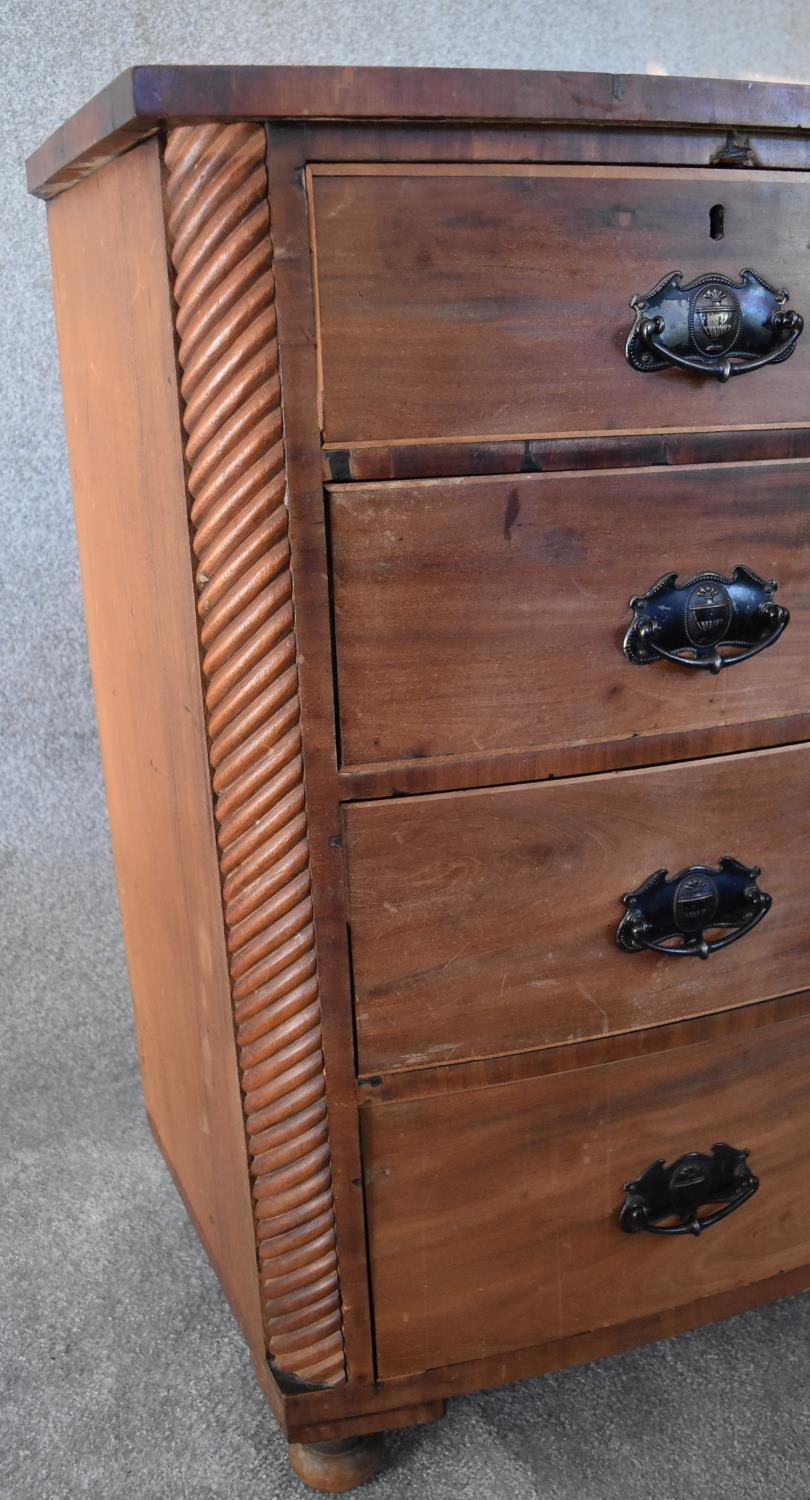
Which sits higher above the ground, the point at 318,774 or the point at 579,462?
the point at 579,462

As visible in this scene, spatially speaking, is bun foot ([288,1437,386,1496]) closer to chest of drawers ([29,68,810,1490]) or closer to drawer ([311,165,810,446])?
chest of drawers ([29,68,810,1490])

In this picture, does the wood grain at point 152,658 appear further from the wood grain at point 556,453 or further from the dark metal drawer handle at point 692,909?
the dark metal drawer handle at point 692,909

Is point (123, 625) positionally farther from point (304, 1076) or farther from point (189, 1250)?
point (189, 1250)

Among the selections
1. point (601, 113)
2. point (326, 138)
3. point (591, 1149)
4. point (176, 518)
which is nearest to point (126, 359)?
point (176, 518)

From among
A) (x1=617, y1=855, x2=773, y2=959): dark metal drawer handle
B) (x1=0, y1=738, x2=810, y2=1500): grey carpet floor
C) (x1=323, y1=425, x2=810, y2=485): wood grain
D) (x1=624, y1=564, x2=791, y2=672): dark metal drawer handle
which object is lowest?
(x1=0, y1=738, x2=810, y2=1500): grey carpet floor

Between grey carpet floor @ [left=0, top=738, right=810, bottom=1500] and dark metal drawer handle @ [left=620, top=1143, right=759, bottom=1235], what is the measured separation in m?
0.20

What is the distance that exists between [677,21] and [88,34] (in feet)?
2.13

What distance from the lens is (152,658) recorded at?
1001 mm

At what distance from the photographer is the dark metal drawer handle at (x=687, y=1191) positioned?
3.34 feet

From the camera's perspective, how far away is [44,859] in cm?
161

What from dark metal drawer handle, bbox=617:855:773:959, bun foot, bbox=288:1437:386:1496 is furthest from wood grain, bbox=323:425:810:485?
bun foot, bbox=288:1437:386:1496

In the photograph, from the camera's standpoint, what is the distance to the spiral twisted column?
75 cm

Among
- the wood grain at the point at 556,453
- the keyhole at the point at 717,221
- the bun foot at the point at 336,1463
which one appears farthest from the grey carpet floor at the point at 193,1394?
the keyhole at the point at 717,221

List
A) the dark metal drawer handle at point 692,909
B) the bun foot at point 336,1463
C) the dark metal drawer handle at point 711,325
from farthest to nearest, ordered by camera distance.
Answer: the bun foot at point 336,1463 → the dark metal drawer handle at point 692,909 → the dark metal drawer handle at point 711,325
